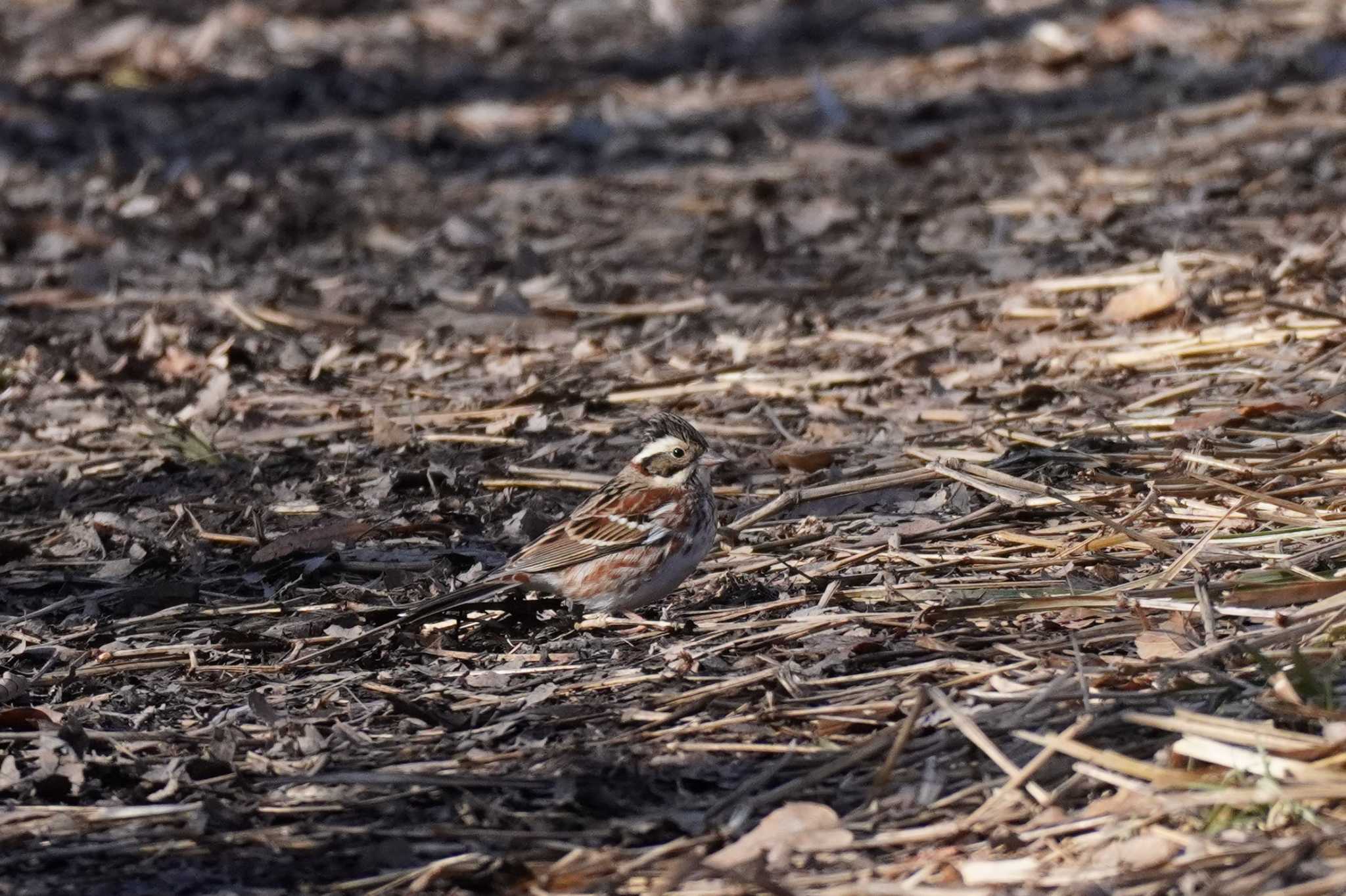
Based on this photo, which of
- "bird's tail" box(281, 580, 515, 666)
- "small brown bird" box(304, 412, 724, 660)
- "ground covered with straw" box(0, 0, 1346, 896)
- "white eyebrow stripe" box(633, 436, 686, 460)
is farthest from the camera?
"white eyebrow stripe" box(633, 436, 686, 460)

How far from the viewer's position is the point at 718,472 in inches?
262

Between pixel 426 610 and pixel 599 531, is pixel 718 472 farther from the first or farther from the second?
pixel 426 610

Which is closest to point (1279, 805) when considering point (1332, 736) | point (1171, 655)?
point (1332, 736)

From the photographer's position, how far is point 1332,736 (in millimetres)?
3646

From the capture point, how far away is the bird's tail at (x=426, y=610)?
521 centimetres

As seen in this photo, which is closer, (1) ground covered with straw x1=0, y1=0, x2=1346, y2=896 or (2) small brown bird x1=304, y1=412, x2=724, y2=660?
(1) ground covered with straw x1=0, y1=0, x2=1346, y2=896

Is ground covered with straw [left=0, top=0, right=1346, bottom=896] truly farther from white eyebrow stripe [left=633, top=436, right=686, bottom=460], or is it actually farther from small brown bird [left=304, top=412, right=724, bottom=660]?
white eyebrow stripe [left=633, top=436, right=686, bottom=460]

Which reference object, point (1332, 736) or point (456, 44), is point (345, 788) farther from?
point (456, 44)

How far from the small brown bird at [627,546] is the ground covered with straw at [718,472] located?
121 millimetres

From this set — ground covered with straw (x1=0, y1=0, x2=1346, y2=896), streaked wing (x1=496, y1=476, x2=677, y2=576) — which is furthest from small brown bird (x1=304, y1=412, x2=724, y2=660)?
ground covered with straw (x1=0, y1=0, x2=1346, y2=896)

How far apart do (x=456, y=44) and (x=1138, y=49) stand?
5.80 meters

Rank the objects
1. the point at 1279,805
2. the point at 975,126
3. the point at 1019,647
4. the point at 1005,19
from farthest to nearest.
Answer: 1. the point at 1005,19
2. the point at 975,126
3. the point at 1019,647
4. the point at 1279,805

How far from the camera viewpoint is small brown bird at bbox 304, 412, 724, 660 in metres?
5.50

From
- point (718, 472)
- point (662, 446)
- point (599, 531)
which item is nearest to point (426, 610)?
point (599, 531)
